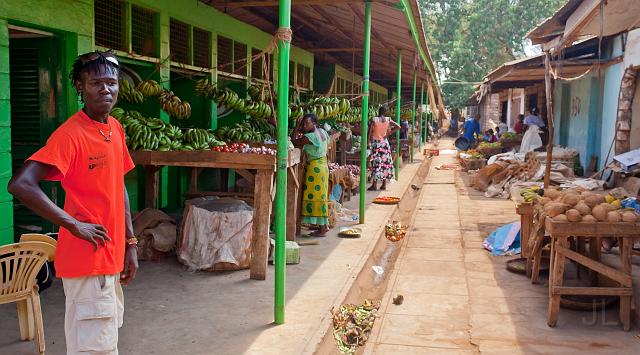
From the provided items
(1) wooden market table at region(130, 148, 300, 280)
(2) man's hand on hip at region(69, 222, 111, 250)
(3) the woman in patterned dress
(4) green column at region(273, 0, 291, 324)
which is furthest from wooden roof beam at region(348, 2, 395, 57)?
(2) man's hand on hip at region(69, 222, 111, 250)

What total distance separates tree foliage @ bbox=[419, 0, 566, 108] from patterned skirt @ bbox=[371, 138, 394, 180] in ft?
79.1

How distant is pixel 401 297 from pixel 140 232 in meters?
2.76

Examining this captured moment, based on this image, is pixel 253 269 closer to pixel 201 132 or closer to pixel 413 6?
pixel 201 132

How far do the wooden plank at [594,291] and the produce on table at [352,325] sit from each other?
5.33 ft

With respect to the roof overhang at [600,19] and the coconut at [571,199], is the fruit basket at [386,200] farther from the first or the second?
the coconut at [571,199]

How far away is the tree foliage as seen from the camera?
34.4 meters

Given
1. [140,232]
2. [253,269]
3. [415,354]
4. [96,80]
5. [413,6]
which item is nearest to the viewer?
[96,80]

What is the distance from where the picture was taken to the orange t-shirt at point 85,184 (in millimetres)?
2514

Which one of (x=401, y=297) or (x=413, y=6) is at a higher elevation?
(x=413, y=6)

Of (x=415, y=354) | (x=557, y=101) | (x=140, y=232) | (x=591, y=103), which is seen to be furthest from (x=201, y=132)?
(x=557, y=101)

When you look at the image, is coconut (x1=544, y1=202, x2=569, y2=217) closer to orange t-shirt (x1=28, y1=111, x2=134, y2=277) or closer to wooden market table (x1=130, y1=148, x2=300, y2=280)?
wooden market table (x1=130, y1=148, x2=300, y2=280)

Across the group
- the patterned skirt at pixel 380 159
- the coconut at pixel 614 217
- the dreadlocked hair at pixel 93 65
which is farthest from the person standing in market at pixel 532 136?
the dreadlocked hair at pixel 93 65

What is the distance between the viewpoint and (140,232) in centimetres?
618

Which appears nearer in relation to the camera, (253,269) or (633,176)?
(253,269)
